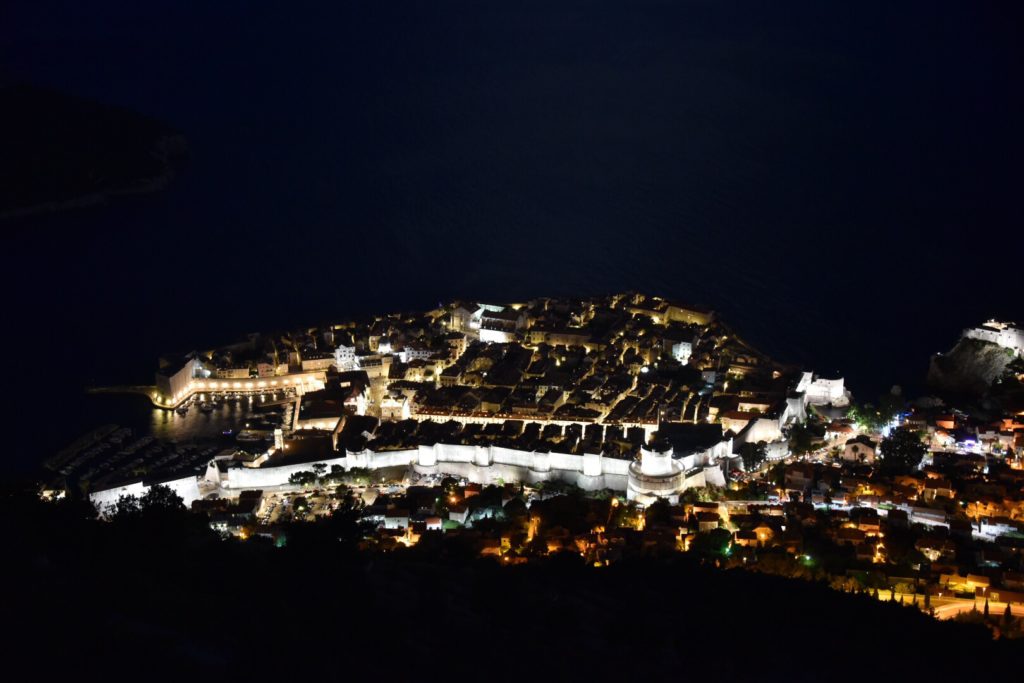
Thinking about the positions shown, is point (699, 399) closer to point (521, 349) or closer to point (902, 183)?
point (521, 349)

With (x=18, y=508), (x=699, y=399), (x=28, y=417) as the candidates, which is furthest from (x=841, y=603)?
(x=28, y=417)

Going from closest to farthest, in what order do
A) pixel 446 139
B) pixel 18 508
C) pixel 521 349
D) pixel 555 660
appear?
pixel 555 660, pixel 18 508, pixel 521 349, pixel 446 139

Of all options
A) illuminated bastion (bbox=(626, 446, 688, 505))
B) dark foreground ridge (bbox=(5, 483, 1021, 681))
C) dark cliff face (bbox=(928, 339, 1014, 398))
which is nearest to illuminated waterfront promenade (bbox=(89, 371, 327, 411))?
illuminated bastion (bbox=(626, 446, 688, 505))

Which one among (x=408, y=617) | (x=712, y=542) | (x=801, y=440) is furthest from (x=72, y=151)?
(x=408, y=617)

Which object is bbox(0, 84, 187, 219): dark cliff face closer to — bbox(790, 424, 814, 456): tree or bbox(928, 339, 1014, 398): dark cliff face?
bbox(790, 424, 814, 456): tree

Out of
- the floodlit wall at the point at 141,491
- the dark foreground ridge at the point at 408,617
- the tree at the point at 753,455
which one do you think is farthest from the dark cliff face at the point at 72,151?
the tree at the point at 753,455

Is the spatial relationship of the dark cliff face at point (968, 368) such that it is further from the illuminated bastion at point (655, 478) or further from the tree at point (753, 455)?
the illuminated bastion at point (655, 478)
